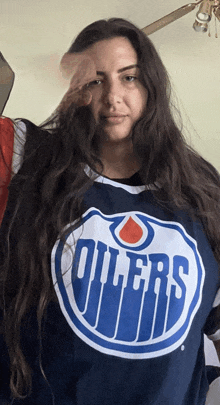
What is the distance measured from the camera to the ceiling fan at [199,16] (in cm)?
65

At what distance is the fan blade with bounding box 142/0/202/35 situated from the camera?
25.4 inches

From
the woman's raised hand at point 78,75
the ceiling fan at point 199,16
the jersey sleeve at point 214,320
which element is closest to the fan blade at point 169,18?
the ceiling fan at point 199,16

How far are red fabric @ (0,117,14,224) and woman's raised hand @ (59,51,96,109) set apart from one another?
0.30 ft

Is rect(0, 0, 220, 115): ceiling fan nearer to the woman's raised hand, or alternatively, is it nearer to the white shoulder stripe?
the woman's raised hand

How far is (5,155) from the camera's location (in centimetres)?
52

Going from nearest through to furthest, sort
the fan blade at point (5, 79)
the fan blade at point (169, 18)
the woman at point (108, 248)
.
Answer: the fan blade at point (5, 79), the woman at point (108, 248), the fan blade at point (169, 18)

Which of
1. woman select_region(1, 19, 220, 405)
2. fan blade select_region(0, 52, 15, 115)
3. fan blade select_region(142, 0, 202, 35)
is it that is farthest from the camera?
fan blade select_region(142, 0, 202, 35)

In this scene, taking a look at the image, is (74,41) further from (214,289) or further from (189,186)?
(214,289)

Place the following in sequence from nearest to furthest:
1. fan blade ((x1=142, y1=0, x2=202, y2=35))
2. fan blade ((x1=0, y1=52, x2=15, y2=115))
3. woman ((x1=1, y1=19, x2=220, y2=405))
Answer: fan blade ((x1=0, y1=52, x2=15, y2=115)), woman ((x1=1, y1=19, x2=220, y2=405)), fan blade ((x1=142, y1=0, x2=202, y2=35))

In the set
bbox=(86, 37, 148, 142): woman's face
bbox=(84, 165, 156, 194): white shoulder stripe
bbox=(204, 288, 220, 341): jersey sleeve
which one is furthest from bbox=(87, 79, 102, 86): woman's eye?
bbox=(204, 288, 220, 341): jersey sleeve

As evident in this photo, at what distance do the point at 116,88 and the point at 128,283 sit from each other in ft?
0.83

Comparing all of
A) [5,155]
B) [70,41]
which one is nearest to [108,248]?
→ [5,155]

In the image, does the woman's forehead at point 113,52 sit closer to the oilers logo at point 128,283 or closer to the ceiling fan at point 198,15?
the ceiling fan at point 198,15

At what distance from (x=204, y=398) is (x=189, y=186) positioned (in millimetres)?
303
